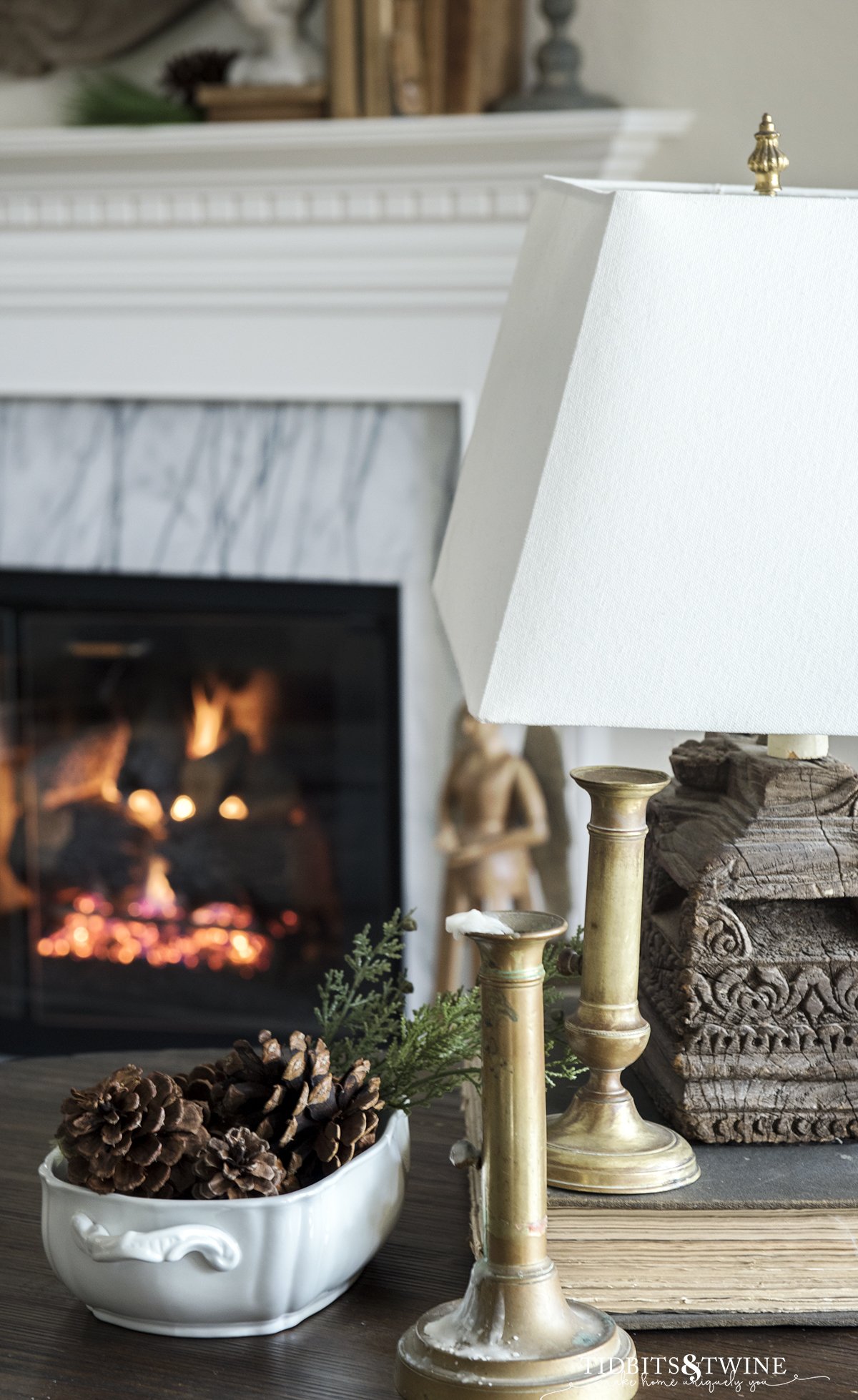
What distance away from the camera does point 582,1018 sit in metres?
0.72

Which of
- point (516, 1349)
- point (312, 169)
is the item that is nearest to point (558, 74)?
point (312, 169)


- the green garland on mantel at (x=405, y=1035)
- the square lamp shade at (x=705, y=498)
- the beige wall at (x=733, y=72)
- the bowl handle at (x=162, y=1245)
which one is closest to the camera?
the square lamp shade at (x=705, y=498)

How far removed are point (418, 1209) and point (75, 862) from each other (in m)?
1.65

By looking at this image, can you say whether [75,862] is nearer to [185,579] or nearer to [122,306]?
[185,579]

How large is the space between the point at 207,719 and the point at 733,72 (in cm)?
123

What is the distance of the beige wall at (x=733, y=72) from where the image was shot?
1.83 metres

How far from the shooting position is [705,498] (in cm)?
50

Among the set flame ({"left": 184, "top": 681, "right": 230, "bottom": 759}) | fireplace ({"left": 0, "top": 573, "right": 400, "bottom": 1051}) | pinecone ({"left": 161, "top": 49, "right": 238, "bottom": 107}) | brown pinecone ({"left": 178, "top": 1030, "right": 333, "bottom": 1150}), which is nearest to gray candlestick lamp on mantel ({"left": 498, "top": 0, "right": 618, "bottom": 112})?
pinecone ({"left": 161, "top": 49, "right": 238, "bottom": 107})

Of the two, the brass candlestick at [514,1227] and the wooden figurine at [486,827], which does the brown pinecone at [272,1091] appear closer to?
the brass candlestick at [514,1227]

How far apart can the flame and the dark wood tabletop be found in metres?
1.50

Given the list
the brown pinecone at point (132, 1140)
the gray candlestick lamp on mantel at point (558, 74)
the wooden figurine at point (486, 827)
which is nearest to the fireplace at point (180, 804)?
the wooden figurine at point (486, 827)

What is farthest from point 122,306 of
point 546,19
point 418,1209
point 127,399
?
point 418,1209

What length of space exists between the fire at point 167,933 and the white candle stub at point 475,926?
1.76m

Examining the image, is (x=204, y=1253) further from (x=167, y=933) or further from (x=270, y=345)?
(x=167, y=933)
